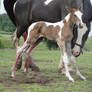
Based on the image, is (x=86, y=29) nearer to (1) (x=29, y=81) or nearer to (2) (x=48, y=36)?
(2) (x=48, y=36)

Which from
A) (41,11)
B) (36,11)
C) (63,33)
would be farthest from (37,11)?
(63,33)

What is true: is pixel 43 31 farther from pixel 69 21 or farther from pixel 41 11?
pixel 41 11

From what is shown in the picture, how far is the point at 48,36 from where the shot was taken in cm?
912

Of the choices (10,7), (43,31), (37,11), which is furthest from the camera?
(10,7)

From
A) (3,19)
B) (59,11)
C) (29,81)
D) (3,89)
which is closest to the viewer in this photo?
(3,89)

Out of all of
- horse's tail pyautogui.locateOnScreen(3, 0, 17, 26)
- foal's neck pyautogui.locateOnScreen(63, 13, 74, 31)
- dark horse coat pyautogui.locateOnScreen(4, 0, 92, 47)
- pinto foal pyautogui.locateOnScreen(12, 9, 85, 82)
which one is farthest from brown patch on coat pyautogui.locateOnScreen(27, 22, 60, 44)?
horse's tail pyautogui.locateOnScreen(3, 0, 17, 26)

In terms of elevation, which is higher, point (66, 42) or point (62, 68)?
point (66, 42)

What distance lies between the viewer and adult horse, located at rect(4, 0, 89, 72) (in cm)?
985

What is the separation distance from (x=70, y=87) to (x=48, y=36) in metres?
1.86

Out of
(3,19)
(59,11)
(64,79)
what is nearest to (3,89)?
(64,79)

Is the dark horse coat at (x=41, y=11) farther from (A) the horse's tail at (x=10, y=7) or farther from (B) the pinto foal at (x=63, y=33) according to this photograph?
(B) the pinto foal at (x=63, y=33)

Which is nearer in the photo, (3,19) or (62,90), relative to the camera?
(62,90)

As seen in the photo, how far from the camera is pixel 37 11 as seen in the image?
33.9 ft

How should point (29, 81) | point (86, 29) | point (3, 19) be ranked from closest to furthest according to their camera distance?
1. point (29, 81)
2. point (86, 29)
3. point (3, 19)
